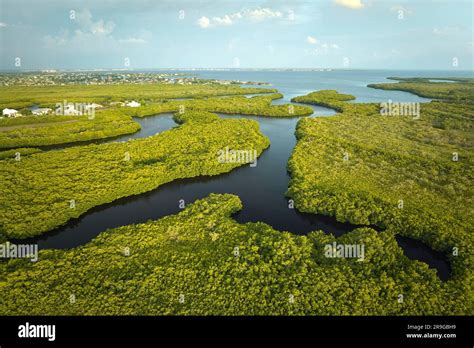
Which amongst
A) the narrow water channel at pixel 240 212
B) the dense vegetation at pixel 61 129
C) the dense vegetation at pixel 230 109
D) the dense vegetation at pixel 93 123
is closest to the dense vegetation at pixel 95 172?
the narrow water channel at pixel 240 212

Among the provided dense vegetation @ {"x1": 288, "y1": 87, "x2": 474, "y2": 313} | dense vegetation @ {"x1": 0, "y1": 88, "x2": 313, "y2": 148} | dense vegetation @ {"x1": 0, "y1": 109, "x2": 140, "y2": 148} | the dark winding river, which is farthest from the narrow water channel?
dense vegetation @ {"x1": 0, "y1": 88, "x2": 313, "y2": 148}

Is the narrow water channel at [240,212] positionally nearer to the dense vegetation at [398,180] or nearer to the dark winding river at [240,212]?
the dark winding river at [240,212]

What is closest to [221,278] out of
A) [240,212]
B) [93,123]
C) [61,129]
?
[240,212]

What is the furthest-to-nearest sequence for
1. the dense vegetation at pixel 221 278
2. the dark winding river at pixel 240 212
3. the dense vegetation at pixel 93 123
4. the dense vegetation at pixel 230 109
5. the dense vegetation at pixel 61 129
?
the dense vegetation at pixel 230 109 → the dense vegetation at pixel 93 123 → the dense vegetation at pixel 61 129 → the dark winding river at pixel 240 212 → the dense vegetation at pixel 221 278

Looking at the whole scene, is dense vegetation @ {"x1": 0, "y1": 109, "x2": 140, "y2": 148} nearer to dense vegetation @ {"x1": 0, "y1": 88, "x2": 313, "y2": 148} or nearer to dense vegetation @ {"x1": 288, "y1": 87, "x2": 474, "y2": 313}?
dense vegetation @ {"x1": 0, "y1": 88, "x2": 313, "y2": 148}

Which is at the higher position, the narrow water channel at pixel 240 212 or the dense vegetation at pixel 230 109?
the dense vegetation at pixel 230 109

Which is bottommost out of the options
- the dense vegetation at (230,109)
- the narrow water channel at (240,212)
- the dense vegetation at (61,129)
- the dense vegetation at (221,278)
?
the dense vegetation at (221,278)

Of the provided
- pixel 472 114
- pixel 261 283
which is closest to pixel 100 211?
pixel 261 283
